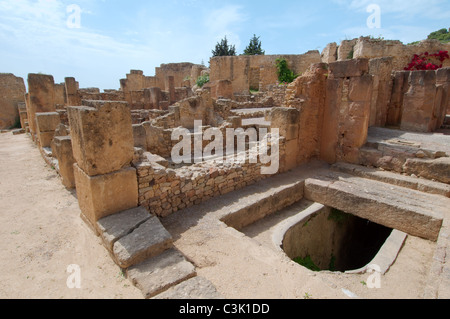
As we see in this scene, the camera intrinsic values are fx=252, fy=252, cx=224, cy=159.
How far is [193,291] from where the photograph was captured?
8.91 feet

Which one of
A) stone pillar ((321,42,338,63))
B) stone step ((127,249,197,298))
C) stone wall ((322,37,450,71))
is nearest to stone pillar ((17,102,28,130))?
stone step ((127,249,197,298))

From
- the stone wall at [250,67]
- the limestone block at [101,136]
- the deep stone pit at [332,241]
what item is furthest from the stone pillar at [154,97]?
the deep stone pit at [332,241]

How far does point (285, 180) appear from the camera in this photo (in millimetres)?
6121

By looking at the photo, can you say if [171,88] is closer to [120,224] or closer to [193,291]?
[120,224]

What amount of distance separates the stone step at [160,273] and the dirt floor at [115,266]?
125mm

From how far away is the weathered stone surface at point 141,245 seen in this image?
10.1 feet

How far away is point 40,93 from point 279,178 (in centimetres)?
1032

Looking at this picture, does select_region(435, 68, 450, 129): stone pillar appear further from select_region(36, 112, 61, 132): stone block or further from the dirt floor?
select_region(36, 112, 61, 132): stone block

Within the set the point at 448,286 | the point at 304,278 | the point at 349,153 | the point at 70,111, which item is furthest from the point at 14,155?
the point at 448,286

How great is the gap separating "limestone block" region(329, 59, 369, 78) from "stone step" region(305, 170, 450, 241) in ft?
8.67

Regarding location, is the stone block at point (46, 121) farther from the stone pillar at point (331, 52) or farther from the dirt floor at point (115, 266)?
the stone pillar at point (331, 52)

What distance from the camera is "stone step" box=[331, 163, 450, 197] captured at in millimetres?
5195
